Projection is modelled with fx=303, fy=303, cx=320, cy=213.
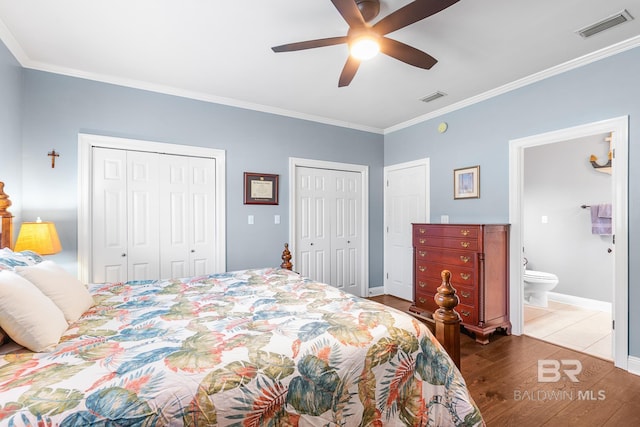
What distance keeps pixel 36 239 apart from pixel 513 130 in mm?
4418

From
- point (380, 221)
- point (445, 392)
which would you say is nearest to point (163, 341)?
point (445, 392)

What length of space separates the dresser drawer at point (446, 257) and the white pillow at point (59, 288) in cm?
314

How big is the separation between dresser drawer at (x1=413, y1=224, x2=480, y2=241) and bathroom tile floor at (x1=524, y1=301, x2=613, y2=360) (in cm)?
126

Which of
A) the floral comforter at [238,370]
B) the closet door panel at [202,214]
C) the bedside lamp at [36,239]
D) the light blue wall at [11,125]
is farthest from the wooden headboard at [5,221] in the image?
the closet door panel at [202,214]

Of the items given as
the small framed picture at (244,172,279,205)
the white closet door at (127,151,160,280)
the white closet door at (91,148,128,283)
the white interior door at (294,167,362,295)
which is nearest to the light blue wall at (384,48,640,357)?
the white interior door at (294,167,362,295)

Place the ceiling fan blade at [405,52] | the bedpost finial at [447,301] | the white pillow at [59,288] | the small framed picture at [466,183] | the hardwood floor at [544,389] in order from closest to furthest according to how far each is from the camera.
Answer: the white pillow at [59,288], the bedpost finial at [447,301], the hardwood floor at [544,389], the ceiling fan blade at [405,52], the small framed picture at [466,183]

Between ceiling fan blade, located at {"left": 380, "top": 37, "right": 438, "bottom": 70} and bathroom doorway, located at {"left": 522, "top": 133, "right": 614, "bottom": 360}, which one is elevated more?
ceiling fan blade, located at {"left": 380, "top": 37, "right": 438, "bottom": 70}

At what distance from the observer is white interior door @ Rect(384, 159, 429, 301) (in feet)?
14.0

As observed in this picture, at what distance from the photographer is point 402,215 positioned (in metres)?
4.54

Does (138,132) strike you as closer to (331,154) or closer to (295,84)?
(295,84)

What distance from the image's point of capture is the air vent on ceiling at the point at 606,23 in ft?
6.84

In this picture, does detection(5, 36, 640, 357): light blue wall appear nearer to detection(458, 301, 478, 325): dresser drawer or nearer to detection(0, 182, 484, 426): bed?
detection(458, 301, 478, 325): dresser drawer

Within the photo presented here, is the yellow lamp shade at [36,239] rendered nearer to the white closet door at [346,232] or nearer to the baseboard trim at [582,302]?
the white closet door at [346,232]

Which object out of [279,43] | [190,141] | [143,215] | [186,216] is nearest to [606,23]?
[279,43]
